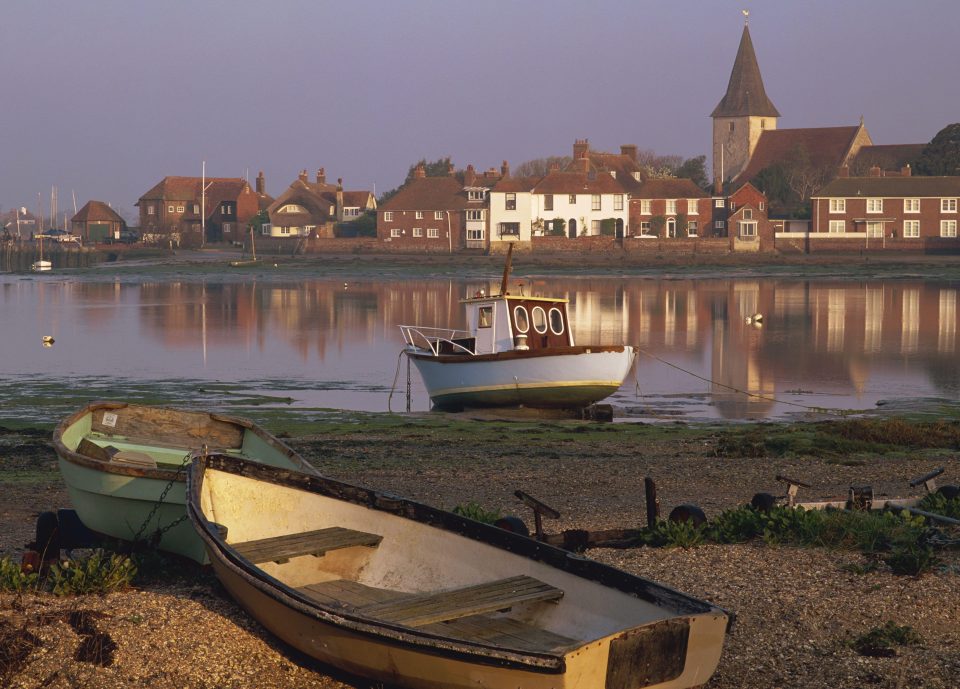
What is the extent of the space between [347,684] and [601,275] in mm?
84937

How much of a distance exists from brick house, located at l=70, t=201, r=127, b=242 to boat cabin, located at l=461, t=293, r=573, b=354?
12214 cm

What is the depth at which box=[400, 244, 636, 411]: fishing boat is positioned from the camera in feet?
87.5

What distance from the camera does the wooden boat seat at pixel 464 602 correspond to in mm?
7754

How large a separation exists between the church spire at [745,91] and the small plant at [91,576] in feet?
451

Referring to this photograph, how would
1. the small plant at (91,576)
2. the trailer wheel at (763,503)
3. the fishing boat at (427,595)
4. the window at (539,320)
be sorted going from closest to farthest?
the fishing boat at (427,595)
the small plant at (91,576)
the trailer wheel at (763,503)
the window at (539,320)

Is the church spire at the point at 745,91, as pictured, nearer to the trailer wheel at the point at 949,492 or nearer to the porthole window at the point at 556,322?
the porthole window at the point at 556,322

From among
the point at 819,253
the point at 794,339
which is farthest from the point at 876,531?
the point at 819,253

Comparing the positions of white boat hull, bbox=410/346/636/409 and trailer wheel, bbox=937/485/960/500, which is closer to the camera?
trailer wheel, bbox=937/485/960/500

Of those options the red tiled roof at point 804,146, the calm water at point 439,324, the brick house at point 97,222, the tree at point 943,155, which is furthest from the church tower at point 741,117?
the brick house at point 97,222

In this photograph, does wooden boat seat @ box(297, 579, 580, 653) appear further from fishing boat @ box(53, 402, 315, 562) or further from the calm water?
the calm water

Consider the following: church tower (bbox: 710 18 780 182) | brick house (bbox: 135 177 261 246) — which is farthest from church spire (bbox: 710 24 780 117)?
brick house (bbox: 135 177 261 246)

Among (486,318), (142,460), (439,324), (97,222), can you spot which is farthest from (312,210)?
(142,460)

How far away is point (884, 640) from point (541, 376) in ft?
61.7

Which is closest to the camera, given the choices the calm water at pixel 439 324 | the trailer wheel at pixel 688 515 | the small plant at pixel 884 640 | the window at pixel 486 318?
the small plant at pixel 884 640
